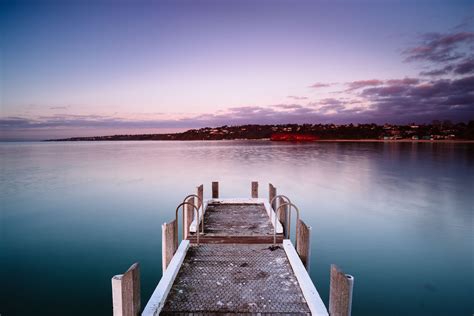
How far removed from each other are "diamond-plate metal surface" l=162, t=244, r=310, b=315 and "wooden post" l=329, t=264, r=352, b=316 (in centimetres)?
60

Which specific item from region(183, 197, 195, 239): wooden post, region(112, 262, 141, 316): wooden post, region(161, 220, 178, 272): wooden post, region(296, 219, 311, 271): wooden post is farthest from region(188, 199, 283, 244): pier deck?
region(112, 262, 141, 316): wooden post

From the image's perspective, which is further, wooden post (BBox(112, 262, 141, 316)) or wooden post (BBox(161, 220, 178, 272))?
wooden post (BBox(161, 220, 178, 272))

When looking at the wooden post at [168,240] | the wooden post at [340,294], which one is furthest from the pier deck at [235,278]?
the wooden post at [340,294]

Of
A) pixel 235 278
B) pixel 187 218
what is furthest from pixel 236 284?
pixel 187 218

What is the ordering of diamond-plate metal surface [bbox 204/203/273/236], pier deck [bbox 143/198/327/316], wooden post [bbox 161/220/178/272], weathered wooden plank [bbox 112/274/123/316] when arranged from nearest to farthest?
weathered wooden plank [bbox 112/274/123/316] < pier deck [bbox 143/198/327/316] < wooden post [bbox 161/220/178/272] < diamond-plate metal surface [bbox 204/203/273/236]

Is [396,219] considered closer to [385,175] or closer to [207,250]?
[207,250]

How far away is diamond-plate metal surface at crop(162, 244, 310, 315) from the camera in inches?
204

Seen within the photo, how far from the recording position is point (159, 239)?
12.7 metres

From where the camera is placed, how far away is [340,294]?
446 centimetres

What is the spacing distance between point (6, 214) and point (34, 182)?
1228 centimetres

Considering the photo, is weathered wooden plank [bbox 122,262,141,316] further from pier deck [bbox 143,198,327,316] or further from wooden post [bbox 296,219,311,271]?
wooden post [bbox 296,219,311,271]

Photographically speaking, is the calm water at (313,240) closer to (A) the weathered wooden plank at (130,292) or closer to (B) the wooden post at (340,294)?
(A) the weathered wooden plank at (130,292)

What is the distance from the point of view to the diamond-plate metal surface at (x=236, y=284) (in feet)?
17.0

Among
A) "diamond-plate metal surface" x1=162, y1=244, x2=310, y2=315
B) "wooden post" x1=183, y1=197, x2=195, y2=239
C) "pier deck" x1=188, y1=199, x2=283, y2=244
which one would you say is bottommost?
"diamond-plate metal surface" x1=162, y1=244, x2=310, y2=315
